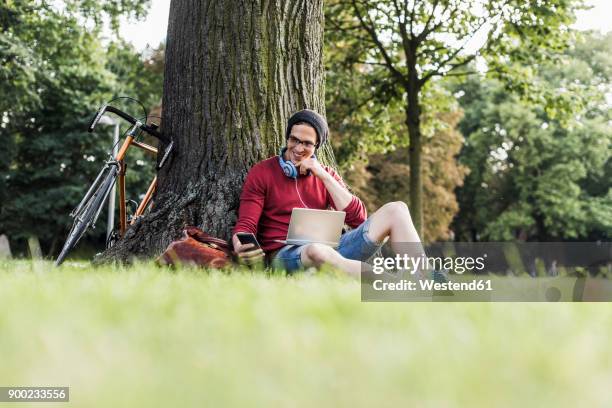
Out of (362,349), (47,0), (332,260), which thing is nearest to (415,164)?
(47,0)

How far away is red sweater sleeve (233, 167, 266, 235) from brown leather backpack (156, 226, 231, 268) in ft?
0.98

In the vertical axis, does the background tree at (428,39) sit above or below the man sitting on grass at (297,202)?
above

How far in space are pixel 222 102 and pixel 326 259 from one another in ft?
6.49

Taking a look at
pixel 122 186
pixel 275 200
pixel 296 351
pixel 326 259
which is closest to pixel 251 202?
pixel 275 200

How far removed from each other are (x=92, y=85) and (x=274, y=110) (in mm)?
28005

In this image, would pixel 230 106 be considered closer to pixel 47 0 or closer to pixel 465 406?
pixel 465 406

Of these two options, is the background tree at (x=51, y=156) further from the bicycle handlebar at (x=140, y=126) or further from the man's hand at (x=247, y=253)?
the man's hand at (x=247, y=253)

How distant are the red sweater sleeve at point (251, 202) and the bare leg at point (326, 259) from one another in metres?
0.61

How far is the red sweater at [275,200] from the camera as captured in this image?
5.96 meters

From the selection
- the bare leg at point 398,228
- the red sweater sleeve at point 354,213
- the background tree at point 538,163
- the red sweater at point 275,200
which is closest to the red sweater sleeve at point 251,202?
the red sweater at point 275,200

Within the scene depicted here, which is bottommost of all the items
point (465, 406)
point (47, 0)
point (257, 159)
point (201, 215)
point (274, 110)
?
point (465, 406)

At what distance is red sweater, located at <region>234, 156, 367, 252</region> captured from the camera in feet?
19.6

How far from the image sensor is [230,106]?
257 inches

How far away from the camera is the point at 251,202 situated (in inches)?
233
